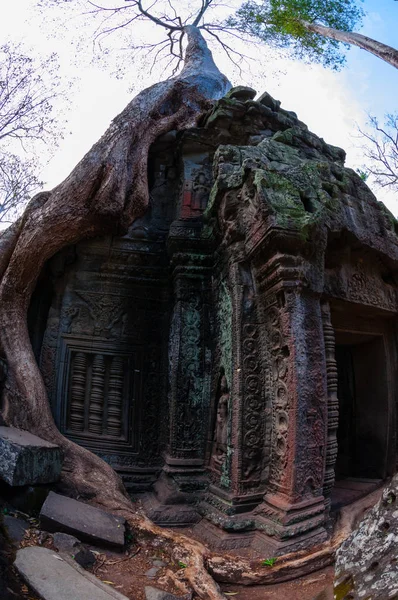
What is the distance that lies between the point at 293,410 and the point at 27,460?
1867 millimetres

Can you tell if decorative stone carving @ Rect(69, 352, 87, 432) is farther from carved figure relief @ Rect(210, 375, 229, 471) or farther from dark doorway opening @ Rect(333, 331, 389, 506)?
dark doorway opening @ Rect(333, 331, 389, 506)

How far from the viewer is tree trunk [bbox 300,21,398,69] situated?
6.57 m

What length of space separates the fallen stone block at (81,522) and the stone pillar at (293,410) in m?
1.01

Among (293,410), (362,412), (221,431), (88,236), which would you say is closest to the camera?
(293,410)

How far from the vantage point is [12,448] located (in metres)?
2.99

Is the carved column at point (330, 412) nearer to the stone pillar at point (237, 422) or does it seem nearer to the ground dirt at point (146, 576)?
the stone pillar at point (237, 422)

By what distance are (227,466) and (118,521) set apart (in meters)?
1.02

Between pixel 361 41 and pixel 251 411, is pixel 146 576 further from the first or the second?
pixel 361 41

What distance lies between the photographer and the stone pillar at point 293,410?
319 centimetres

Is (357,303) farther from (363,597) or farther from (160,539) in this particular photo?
(363,597)

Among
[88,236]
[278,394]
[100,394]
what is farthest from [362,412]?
[88,236]

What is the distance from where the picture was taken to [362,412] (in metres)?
4.89

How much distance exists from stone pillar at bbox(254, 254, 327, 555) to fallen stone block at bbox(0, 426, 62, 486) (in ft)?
4.98

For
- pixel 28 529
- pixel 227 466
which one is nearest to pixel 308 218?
pixel 227 466
